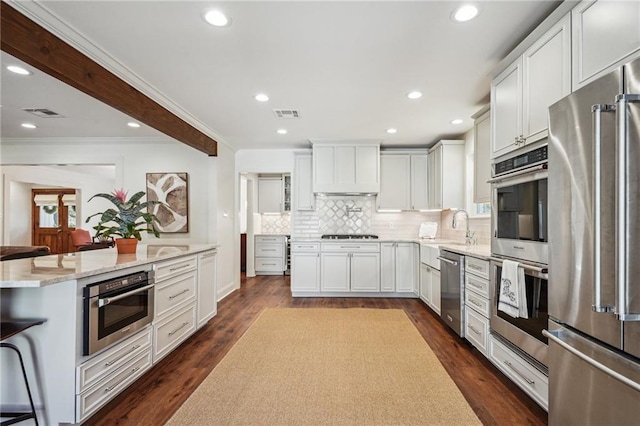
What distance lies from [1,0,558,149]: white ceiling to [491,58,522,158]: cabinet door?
0.18 m

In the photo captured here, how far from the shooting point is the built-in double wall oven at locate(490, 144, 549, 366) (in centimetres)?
190

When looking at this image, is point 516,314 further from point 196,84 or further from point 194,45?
point 196,84

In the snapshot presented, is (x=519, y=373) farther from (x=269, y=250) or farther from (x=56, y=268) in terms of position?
(x=269, y=250)

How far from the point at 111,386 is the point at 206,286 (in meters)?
1.58

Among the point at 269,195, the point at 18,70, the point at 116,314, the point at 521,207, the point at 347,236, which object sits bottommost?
the point at 116,314

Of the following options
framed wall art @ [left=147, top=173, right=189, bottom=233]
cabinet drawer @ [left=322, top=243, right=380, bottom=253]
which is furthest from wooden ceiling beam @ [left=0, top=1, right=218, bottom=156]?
cabinet drawer @ [left=322, top=243, right=380, bottom=253]

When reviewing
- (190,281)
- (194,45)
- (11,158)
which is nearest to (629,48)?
(194,45)

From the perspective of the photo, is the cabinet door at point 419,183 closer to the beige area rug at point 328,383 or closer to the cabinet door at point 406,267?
the cabinet door at point 406,267

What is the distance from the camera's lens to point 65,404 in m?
1.78

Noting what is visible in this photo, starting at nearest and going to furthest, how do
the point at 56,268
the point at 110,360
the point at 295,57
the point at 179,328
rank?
the point at 56,268 < the point at 110,360 < the point at 295,57 < the point at 179,328

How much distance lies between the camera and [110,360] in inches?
80.7

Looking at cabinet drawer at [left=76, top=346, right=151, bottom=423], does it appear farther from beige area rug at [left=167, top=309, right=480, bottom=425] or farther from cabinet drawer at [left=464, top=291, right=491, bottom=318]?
cabinet drawer at [left=464, top=291, right=491, bottom=318]

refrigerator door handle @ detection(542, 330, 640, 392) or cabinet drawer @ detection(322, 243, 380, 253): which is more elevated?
cabinet drawer @ detection(322, 243, 380, 253)

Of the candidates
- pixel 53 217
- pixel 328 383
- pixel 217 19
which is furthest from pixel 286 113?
pixel 53 217
